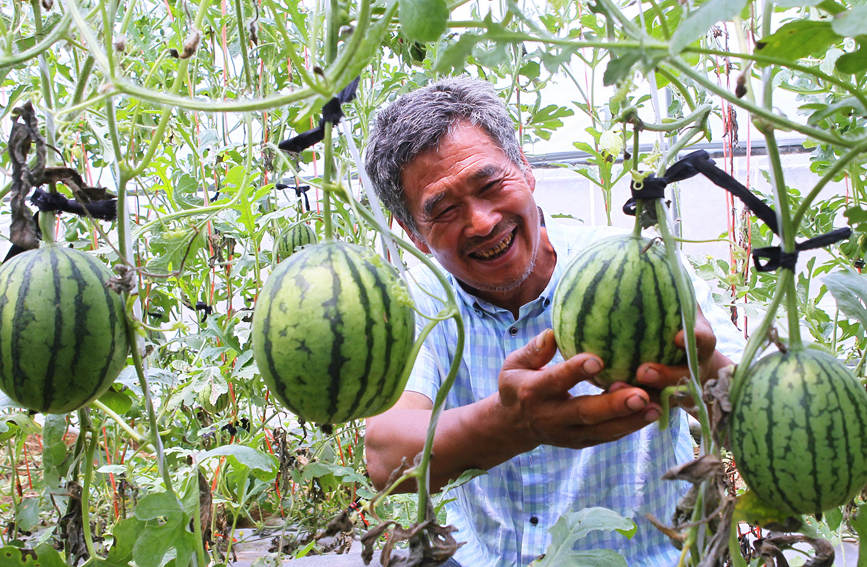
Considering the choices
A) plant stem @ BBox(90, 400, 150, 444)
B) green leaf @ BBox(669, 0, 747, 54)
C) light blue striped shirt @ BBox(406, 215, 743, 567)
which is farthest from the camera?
light blue striped shirt @ BBox(406, 215, 743, 567)

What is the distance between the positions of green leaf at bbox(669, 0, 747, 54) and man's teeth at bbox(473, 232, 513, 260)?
46.7 inches

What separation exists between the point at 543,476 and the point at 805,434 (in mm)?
1388

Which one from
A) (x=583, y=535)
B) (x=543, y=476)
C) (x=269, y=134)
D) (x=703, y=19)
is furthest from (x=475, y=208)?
(x=269, y=134)

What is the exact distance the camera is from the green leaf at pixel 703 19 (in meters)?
0.65

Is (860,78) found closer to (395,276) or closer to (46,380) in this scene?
(395,276)

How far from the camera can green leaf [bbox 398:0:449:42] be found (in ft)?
2.44

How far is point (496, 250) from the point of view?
1.85m

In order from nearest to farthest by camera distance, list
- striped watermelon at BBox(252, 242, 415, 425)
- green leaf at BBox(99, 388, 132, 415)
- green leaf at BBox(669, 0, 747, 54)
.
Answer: green leaf at BBox(669, 0, 747, 54) < striped watermelon at BBox(252, 242, 415, 425) < green leaf at BBox(99, 388, 132, 415)

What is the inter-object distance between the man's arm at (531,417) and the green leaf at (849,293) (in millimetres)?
316

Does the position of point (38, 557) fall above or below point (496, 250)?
below

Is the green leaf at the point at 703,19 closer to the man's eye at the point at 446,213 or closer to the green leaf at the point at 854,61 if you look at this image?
the green leaf at the point at 854,61

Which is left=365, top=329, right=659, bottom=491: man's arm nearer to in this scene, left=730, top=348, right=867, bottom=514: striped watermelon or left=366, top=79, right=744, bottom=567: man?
left=366, top=79, right=744, bottom=567: man

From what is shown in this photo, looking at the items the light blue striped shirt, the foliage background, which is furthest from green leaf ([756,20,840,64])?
the light blue striped shirt

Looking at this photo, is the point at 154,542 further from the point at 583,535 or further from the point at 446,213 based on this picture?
the point at 446,213
